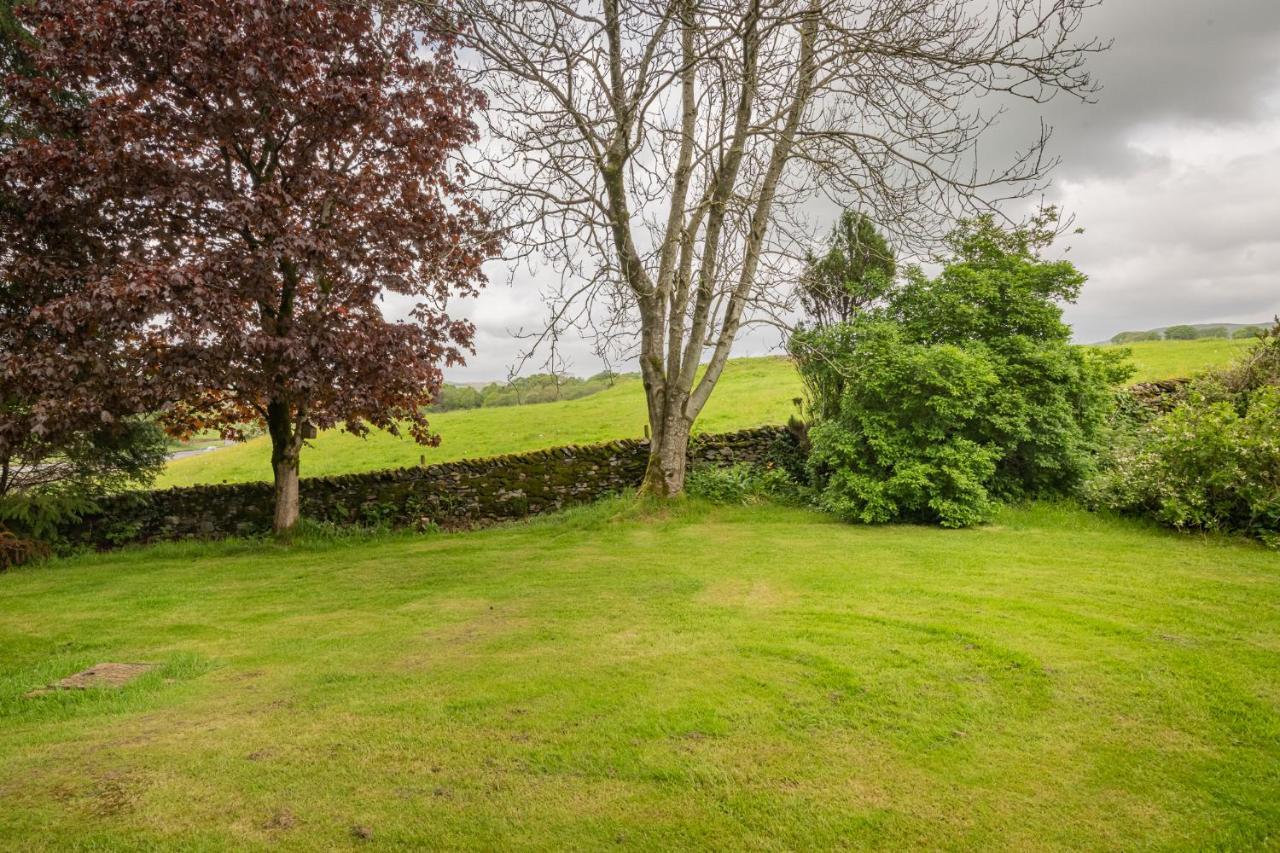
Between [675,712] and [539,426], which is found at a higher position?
[539,426]

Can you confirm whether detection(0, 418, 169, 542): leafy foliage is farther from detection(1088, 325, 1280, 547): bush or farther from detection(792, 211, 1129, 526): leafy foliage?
detection(1088, 325, 1280, 547): bush

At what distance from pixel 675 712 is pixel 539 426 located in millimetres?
20436

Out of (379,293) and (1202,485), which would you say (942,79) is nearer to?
(1202,485)

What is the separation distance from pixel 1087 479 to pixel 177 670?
1284cm

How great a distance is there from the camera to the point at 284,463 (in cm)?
1114

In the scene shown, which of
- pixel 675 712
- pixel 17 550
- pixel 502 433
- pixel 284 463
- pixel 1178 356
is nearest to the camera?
pixel 675 712

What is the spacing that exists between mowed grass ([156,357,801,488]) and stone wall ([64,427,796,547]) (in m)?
3.62

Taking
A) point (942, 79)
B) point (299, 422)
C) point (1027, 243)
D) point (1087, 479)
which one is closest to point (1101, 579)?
point (1087, 479)

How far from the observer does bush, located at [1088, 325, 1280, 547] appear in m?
8.55

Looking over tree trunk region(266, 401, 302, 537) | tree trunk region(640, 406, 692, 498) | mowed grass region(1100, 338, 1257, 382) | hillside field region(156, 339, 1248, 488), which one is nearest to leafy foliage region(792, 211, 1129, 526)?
tree trunk region(640, 406, 692, 498)

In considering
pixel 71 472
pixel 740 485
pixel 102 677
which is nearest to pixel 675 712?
pixel 102 677

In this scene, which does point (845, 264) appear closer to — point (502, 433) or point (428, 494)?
point (428, 494)

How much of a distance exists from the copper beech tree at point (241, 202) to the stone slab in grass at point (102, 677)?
485 cm

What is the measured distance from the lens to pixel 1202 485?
29.5 feet
